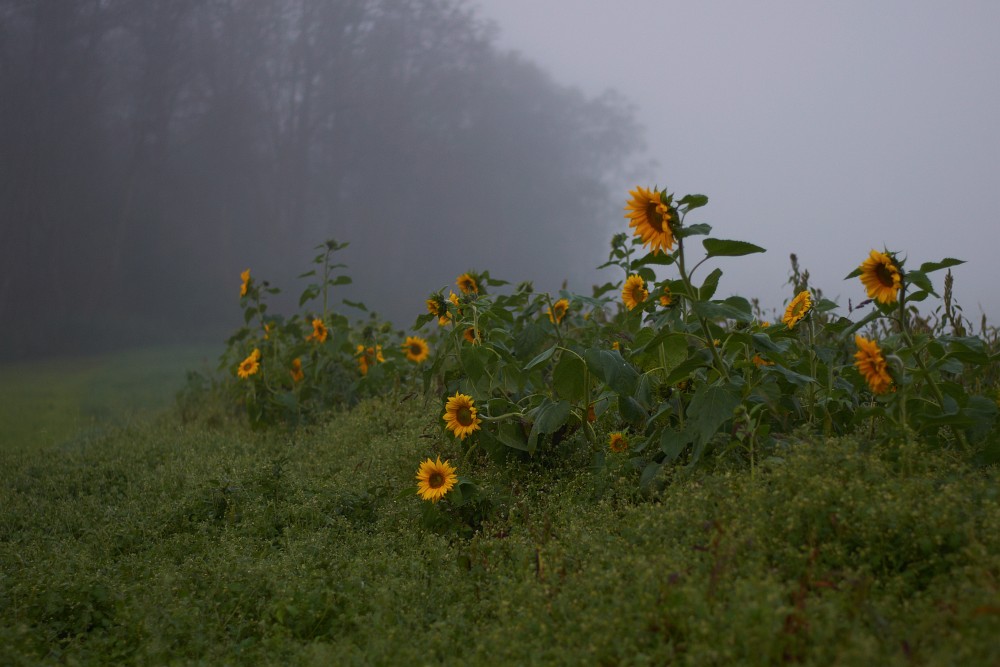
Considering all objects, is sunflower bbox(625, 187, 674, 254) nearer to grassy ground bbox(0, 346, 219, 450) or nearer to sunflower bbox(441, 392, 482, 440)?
sunflower bbox(441, 392, 482, 440)

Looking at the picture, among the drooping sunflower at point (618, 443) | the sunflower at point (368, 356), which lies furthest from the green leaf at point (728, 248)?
the sunflower at point (368, 356)

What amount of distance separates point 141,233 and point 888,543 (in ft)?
36.7

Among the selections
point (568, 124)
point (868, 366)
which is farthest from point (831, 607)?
point (568, 124)

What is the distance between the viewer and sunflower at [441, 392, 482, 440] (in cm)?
278

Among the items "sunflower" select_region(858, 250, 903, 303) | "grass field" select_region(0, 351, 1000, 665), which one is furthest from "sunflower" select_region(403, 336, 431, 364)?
"sunflower" select_region(858, 250, 903, 303)

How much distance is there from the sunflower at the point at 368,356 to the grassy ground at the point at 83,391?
1867 mm

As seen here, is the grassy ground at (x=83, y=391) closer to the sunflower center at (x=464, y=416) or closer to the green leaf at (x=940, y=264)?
the sunflower center at (x=464, y=416)

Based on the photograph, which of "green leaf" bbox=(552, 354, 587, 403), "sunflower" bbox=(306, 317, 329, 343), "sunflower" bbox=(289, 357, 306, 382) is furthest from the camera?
"sunflower" bbox=(289, 357, 306, 382)

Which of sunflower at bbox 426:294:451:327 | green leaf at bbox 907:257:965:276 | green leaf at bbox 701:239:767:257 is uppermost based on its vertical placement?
sunflower at bbox 426:294:451:327

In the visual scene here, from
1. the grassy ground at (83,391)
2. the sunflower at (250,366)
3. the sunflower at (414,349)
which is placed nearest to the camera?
the sunflower at (250,366)

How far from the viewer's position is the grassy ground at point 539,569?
155cm

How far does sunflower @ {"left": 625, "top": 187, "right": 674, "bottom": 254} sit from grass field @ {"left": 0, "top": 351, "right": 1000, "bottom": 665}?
2.19ft

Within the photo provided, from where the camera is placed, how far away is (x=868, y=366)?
2062mm

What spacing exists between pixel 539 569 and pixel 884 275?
4.03 feet
